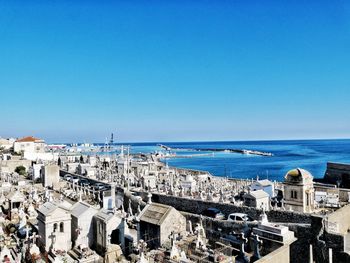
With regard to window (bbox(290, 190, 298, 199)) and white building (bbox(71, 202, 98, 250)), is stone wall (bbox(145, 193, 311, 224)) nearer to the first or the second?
window (bbox(290, 190, 298, 199))

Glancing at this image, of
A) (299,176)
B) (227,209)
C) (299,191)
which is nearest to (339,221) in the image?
(299,191)

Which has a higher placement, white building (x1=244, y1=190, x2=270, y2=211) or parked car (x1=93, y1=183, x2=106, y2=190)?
white building (x1=244, y1=190, x2=270, y2=211)

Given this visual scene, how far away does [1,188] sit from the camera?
25.8 m

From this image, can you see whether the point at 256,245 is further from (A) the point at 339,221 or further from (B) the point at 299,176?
(B) the point at 299,176

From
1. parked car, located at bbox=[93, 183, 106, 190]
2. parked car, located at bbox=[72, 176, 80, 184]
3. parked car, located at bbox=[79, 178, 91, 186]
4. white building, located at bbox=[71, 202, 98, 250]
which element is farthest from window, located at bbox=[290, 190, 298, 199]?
parked car, located at bbox=[72, 176, 80, 184]

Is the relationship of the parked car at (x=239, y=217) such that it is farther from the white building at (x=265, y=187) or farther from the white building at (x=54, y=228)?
the white building at (x=265, y=187)

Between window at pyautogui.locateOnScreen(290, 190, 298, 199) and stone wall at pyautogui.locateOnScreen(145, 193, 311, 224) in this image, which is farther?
window at pyautogui.locateOnScreen(290, 190, 298, 199)

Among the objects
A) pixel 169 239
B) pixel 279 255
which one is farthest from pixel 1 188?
pixel 279 255

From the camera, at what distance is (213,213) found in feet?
65.3

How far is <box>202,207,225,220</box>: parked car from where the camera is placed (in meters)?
19.3

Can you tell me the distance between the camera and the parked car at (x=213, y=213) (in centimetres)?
1934

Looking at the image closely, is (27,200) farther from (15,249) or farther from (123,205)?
(15,249)

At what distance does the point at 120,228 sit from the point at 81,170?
2753cm

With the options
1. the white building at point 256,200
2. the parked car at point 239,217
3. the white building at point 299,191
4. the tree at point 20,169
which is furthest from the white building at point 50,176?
the white building at point 299,191
